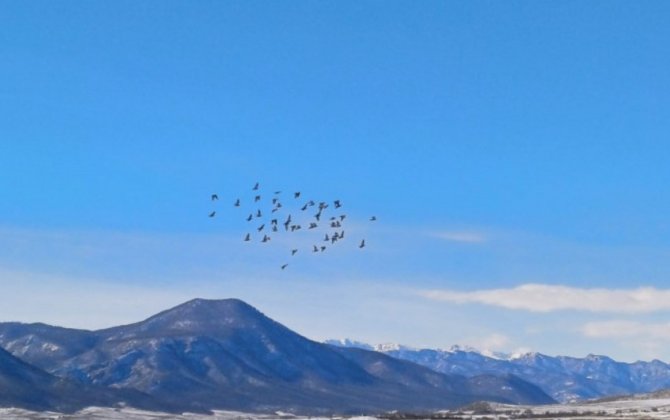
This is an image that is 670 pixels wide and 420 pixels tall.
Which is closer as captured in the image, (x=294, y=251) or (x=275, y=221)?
(x=294, y=251)

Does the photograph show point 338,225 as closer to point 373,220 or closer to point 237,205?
point 373,220

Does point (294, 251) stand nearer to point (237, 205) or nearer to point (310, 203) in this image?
point (310, 203)

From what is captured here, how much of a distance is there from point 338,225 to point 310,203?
5.89m

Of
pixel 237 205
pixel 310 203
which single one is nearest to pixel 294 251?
pixel 310 203

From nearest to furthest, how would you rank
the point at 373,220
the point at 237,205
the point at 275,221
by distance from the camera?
the point at 237,205
the point at 373,220
the point at 275,221

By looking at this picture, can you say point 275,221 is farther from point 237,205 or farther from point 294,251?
point 237,205

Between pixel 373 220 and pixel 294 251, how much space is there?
10.2m

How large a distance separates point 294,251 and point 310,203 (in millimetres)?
6751

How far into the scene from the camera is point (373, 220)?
13538 centimetres

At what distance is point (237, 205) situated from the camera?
121 m

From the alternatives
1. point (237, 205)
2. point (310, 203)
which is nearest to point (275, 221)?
point (310, 203)

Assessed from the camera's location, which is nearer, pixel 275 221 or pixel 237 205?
pixel 237 205

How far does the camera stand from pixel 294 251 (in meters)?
136

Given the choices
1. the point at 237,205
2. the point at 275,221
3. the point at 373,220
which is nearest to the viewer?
the point at 237,205
